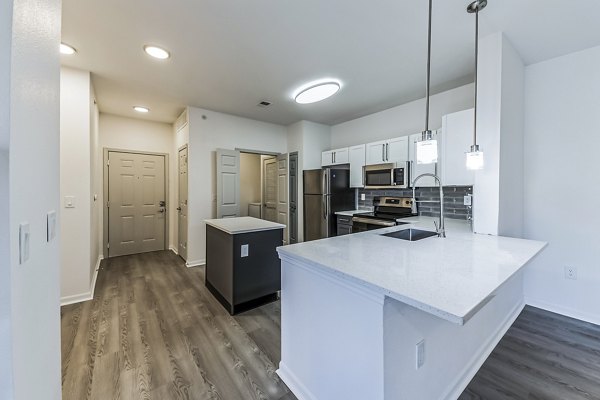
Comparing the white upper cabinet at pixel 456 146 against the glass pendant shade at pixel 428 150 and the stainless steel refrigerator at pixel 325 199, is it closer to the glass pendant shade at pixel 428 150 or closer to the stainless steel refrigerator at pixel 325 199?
the glass pendant shade at pixel 428 150

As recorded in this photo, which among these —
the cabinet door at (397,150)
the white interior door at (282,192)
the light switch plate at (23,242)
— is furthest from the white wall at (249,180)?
the light switch plate at (23,242)

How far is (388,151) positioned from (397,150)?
151mm

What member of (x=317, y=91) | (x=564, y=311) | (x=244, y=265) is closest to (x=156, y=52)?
(x=317, y=91)

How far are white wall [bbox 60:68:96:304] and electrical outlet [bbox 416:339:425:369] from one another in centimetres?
350

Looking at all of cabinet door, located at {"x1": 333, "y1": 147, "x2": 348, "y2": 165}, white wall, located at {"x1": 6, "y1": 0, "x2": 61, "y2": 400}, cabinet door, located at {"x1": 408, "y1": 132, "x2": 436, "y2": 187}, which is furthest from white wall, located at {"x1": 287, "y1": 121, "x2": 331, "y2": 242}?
white wall, located at {"x1": 6, "y1": 0, "x2": 61, "y2": 400}

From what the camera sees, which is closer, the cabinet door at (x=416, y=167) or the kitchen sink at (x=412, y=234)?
the kitchen sink at (x=412, y=234)

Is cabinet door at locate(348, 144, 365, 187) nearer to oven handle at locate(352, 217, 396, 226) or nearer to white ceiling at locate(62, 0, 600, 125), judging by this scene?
oven handle at locate(352, 217, 396, 226)

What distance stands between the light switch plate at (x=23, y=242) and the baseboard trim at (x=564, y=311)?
4.08 m

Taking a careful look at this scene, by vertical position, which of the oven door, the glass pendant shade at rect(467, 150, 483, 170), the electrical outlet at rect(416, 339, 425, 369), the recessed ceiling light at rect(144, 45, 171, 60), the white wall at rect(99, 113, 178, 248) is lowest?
the electrical outlet at rect(416, 339, 425, 369)

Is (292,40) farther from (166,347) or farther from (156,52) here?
(166,347)

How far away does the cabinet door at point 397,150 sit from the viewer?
361 cm

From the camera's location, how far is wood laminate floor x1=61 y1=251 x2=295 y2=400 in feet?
5.35

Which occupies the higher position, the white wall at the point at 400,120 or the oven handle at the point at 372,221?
the white wall at the point at 400,120

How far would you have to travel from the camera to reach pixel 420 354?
4.17 ft
